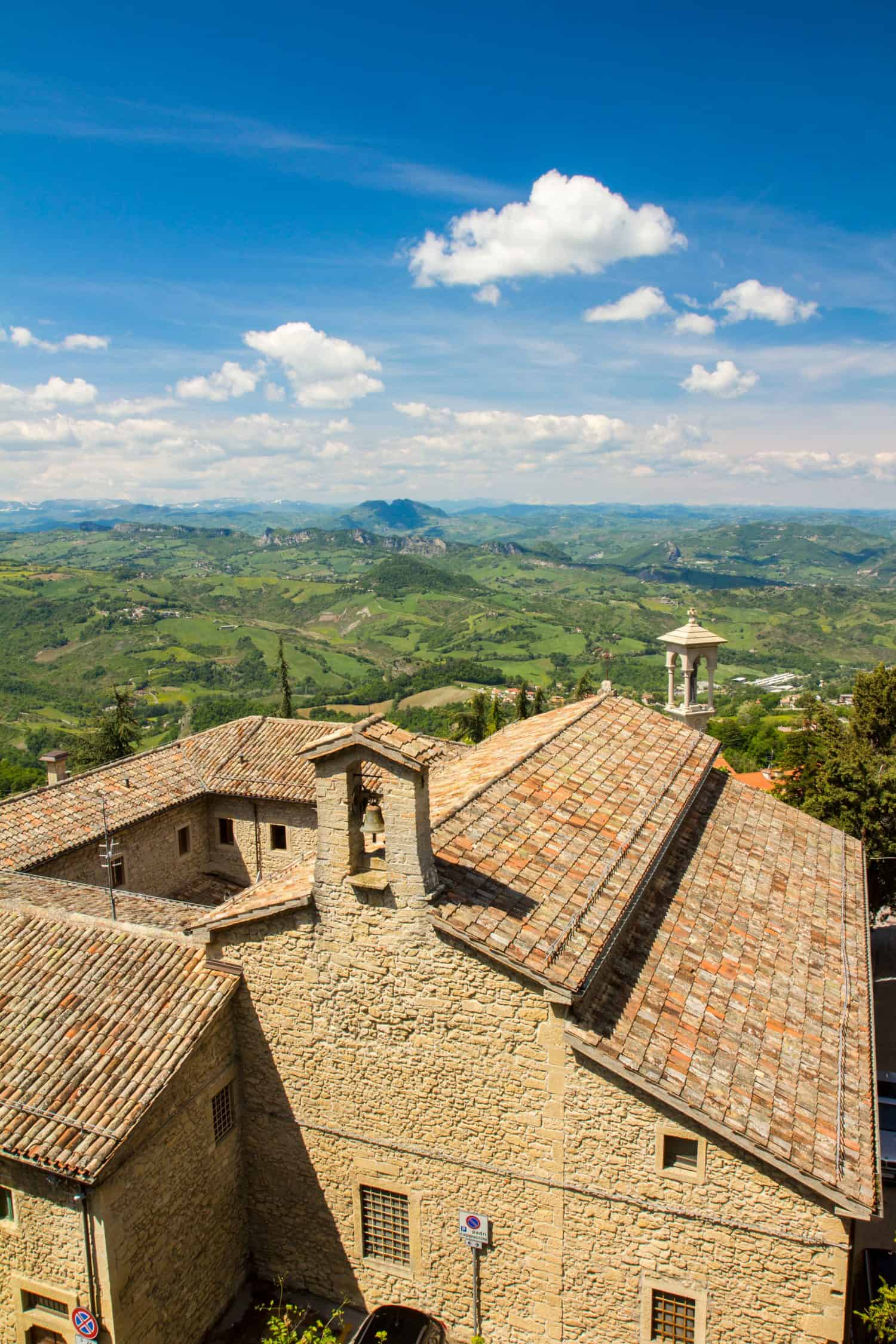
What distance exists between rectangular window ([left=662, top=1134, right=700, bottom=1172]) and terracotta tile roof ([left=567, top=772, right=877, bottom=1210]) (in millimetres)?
712

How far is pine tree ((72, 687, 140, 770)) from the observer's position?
52875mm

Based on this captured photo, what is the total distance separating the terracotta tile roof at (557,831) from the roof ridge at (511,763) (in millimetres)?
38

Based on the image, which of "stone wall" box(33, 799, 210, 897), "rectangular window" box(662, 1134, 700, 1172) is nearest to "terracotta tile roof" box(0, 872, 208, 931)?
"stone wall" box(33, 799, 210, 897)

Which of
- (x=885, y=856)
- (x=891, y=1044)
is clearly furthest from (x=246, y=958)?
(x=885, y=856)

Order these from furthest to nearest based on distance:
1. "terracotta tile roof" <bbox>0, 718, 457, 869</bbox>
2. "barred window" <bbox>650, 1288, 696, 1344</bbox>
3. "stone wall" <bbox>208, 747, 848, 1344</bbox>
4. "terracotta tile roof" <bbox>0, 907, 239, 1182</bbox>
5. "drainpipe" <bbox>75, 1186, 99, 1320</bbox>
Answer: "terracotta tile roof" <bbox>0, 718, 457, 869</bbox>, "barred window" <bbox>650, 1288, 696, 1344</bbox>, "terracotta tile roof" <bbox>0, 907, 239, 1182</bbox>, "stone wall" <bbox>208, 747, 848, 1344</bbox>, "drainpipe" <bbox>75, 1186, 99, 1320</bbox>

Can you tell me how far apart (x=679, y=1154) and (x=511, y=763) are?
785 centimetres

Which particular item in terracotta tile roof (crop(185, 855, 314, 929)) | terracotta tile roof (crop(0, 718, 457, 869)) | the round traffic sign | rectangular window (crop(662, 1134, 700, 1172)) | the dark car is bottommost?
→ the dark car

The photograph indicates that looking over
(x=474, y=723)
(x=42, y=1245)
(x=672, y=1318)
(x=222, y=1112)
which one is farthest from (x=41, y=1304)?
(x=474, y=723)

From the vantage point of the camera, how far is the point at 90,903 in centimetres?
1695

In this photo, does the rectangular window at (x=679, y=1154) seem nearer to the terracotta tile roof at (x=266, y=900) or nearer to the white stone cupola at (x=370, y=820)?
the white stone cupola at (x=370, y=820)

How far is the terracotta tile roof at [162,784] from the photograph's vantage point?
21125 millimetres

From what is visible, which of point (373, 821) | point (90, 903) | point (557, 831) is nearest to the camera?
point (373, 821)

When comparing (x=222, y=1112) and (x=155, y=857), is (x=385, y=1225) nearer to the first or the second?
(x=222, y=1112)

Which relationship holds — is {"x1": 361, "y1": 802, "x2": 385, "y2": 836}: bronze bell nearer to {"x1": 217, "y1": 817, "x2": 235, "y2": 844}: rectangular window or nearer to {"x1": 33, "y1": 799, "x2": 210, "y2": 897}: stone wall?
{"x1": 33, "y1": 799, "x2": 210, "y2": 897}: stone wall
